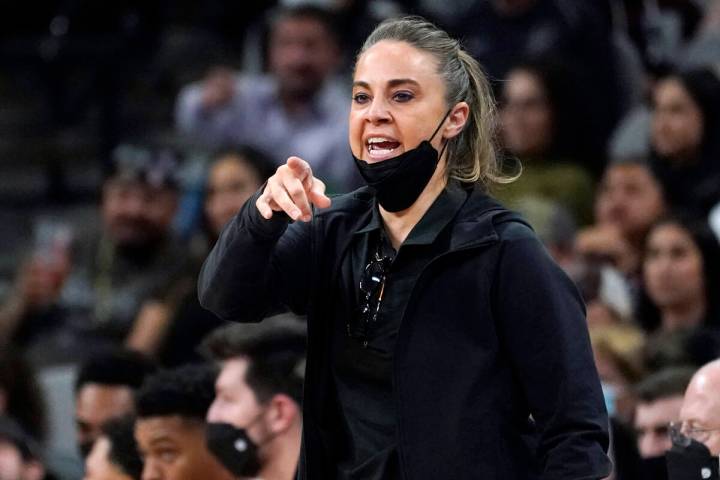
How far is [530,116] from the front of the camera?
727 centimetres

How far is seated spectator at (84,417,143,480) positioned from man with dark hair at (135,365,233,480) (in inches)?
8.9

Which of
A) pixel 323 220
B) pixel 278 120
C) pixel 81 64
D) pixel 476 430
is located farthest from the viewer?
pixel 81 64

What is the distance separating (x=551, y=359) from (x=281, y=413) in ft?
5.73

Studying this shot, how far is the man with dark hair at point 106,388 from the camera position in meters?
5.57

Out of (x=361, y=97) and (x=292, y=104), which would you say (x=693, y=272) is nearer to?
(x=292, y=104)

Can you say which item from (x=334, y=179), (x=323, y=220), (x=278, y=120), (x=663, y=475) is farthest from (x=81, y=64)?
(x=323, y=220)

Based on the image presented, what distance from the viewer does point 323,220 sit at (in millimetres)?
3061

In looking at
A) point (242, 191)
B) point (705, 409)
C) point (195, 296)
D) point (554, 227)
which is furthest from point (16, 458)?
point (705, 409)

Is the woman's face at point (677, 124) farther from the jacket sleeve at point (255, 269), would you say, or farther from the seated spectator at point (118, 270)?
the jacket sleeve at point (255, 269)

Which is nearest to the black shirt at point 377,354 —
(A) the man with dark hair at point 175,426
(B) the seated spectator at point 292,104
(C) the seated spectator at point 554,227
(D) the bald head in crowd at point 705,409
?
(D) the bald head in crowd at point 705,409

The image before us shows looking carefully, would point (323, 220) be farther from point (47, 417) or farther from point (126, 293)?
point (126, 293)

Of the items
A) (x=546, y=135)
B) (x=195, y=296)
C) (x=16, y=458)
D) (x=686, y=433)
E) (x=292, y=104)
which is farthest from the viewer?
(x=292, y=104)

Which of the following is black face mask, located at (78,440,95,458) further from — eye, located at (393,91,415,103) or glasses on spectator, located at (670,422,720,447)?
eye, located at (393,91,415,103)

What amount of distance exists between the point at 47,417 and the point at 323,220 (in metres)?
3.82
